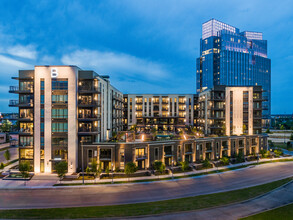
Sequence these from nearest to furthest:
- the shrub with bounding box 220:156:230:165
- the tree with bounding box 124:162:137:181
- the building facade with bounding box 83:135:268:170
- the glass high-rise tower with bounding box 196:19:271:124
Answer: the tree with bounding box 124:162:137:181 < the building facade with bounding box 83:135:268:170 < the shrub with bounding box 220:156:230:165 < the glass high-rise tower with bounding box 196:19:271:124

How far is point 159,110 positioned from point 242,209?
6012 cm

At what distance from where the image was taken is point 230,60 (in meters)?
134

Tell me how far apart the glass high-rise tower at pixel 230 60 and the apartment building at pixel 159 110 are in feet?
231

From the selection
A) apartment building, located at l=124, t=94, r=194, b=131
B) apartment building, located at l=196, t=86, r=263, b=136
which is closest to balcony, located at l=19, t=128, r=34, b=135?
apartment building, located at l=124, t=94, r=194, b=131

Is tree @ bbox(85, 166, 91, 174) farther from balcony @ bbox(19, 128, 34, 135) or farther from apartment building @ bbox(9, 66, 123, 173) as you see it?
balcony @ bbox(19, 128, 34, 135)

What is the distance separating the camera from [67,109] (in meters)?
38.8

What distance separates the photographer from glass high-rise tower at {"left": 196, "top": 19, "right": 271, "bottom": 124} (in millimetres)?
134375

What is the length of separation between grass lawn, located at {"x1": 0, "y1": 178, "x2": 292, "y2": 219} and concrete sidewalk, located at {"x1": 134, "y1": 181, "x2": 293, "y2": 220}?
2.93ft

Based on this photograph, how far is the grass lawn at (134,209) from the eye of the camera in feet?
70.7

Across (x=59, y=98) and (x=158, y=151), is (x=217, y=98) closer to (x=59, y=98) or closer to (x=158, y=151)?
(x=158, y=151)

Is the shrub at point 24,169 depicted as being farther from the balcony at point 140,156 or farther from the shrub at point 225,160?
the shrub at point 225,160

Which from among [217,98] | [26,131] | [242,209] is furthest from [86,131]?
[217,98]

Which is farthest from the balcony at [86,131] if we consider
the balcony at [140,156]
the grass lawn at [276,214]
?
the grass lawn at [276,214]

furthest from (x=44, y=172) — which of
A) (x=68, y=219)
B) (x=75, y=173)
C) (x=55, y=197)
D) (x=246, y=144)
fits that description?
(x=246, y=144)
